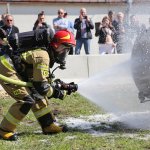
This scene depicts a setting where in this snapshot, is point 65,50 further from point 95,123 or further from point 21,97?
point 95,123

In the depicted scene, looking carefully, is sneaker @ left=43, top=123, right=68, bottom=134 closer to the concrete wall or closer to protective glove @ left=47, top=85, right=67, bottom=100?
protective glove @ left=47, top=85, right=67, bottom=100

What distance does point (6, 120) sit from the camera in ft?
20.5

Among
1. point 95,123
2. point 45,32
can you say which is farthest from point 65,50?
point 95,123

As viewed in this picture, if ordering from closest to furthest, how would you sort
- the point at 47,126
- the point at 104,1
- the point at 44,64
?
1. the point at 44,64
2. the point at 47,126
3. the point at 104,1

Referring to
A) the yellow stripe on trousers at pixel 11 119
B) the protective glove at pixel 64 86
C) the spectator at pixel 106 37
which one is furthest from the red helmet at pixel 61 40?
the spectator at pixel 106 37

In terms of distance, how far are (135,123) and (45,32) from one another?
1.99m

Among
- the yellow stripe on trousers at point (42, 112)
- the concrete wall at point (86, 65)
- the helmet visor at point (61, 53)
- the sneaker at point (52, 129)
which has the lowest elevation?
the concrete wall at point (86, 65)

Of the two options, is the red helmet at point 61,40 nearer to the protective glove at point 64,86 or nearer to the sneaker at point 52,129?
the protective glove at point 64,86

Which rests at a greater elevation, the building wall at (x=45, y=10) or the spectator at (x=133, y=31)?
the spectator at (x=133, y=31)

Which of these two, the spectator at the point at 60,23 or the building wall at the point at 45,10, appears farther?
the building wall at the point at 45,10

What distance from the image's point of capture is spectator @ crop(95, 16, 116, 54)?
1281 centimetres

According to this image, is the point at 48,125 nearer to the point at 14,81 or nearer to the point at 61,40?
the point at 14,81

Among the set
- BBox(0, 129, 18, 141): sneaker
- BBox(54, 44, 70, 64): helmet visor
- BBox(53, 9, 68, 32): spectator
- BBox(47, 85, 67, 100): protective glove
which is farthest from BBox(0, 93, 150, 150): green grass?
BBox(53, 9, 68, 32): spectator

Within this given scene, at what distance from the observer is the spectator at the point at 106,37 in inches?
504
